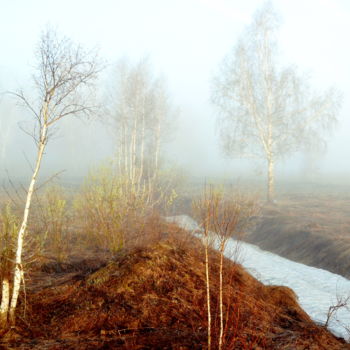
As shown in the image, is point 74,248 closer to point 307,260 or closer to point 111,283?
point 111,283

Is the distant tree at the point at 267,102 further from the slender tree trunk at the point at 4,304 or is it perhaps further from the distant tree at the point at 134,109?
the slender tree trunk at the point at 4,304

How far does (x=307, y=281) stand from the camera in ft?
31.2

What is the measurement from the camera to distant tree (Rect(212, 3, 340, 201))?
62.7 feet

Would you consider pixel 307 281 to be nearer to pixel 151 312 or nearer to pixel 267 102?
pixel 151 312

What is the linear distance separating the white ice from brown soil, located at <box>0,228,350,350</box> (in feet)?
2.70

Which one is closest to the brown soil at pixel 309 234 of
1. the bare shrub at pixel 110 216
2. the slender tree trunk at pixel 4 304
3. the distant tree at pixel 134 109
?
the bare shrub at pixel 110 216

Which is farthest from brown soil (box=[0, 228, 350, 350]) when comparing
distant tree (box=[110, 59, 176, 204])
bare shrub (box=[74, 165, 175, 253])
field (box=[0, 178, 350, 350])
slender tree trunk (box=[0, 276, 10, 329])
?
distant tree (box=[110, 59, 176, 204])

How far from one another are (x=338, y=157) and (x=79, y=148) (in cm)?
5865

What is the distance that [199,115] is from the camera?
300ft

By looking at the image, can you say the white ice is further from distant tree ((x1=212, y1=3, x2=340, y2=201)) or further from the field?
distant tree ((x1=212, y1=3, x2=340, y2=201))

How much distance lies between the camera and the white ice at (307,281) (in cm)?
699

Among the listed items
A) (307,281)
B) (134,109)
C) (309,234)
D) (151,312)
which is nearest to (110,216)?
(151,312)

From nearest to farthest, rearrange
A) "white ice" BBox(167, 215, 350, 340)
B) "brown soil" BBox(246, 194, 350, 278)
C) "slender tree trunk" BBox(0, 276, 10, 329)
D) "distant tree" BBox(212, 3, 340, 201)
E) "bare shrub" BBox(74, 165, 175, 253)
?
"slender tree trunk" BBox(0, 276, 10, 329)
"white ice" BBox(167, 215, 350, 340)
"bare shrub" BBox(74, 165, 175, 253)
"brown soil" BBox(246, 194, 350, 278)
"distant tree" BBox(212, 3, 340, 201)

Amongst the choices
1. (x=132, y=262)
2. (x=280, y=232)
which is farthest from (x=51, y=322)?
(x=280, y=232)
